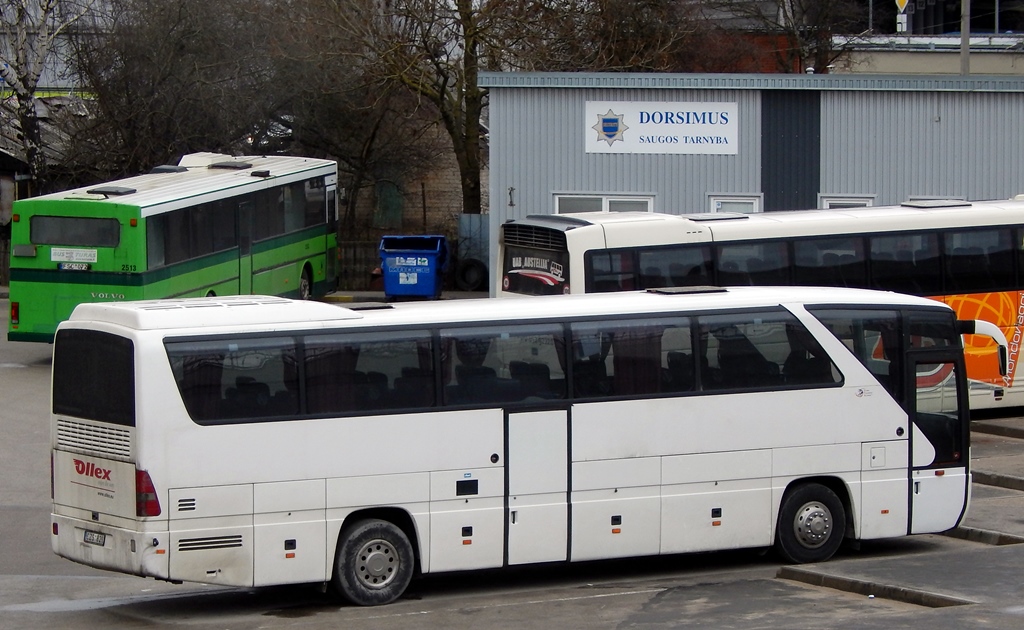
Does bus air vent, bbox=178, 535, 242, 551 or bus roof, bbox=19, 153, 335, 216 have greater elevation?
bus roof, bbox=19, 153, 335, 216

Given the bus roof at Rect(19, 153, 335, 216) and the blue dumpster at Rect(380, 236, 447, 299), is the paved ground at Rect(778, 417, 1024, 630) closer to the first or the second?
the bus roof at Rect(19, 153, 335, 216)

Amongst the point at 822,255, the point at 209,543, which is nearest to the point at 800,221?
the point at 822,255

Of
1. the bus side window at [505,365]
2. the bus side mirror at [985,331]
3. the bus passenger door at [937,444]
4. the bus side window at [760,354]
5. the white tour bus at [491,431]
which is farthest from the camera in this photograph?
the bus side mirror at [985,331]

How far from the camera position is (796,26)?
46250mm

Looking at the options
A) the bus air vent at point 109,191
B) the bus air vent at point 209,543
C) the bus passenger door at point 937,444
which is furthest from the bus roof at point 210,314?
the bus air vent at point 109,191

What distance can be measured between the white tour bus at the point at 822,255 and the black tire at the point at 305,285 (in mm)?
10974

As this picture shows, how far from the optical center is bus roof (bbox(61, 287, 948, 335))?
1007cm

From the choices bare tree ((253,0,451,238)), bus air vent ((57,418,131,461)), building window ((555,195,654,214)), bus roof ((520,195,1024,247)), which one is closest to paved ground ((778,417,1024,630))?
bus roof ((520,195,1024,247))

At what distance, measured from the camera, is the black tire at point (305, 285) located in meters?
28.2

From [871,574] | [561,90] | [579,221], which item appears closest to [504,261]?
[579,221]

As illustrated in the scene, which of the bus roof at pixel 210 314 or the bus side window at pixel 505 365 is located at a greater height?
the bus roof at pixel 210 314

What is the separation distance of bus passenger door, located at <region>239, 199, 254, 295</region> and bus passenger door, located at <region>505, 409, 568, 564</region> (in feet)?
49.8

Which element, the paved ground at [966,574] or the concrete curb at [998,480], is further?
Answer: the concrete curb at [998,480]

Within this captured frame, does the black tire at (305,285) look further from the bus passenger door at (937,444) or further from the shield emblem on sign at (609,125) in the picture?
the bus passenger door at (937,444)
